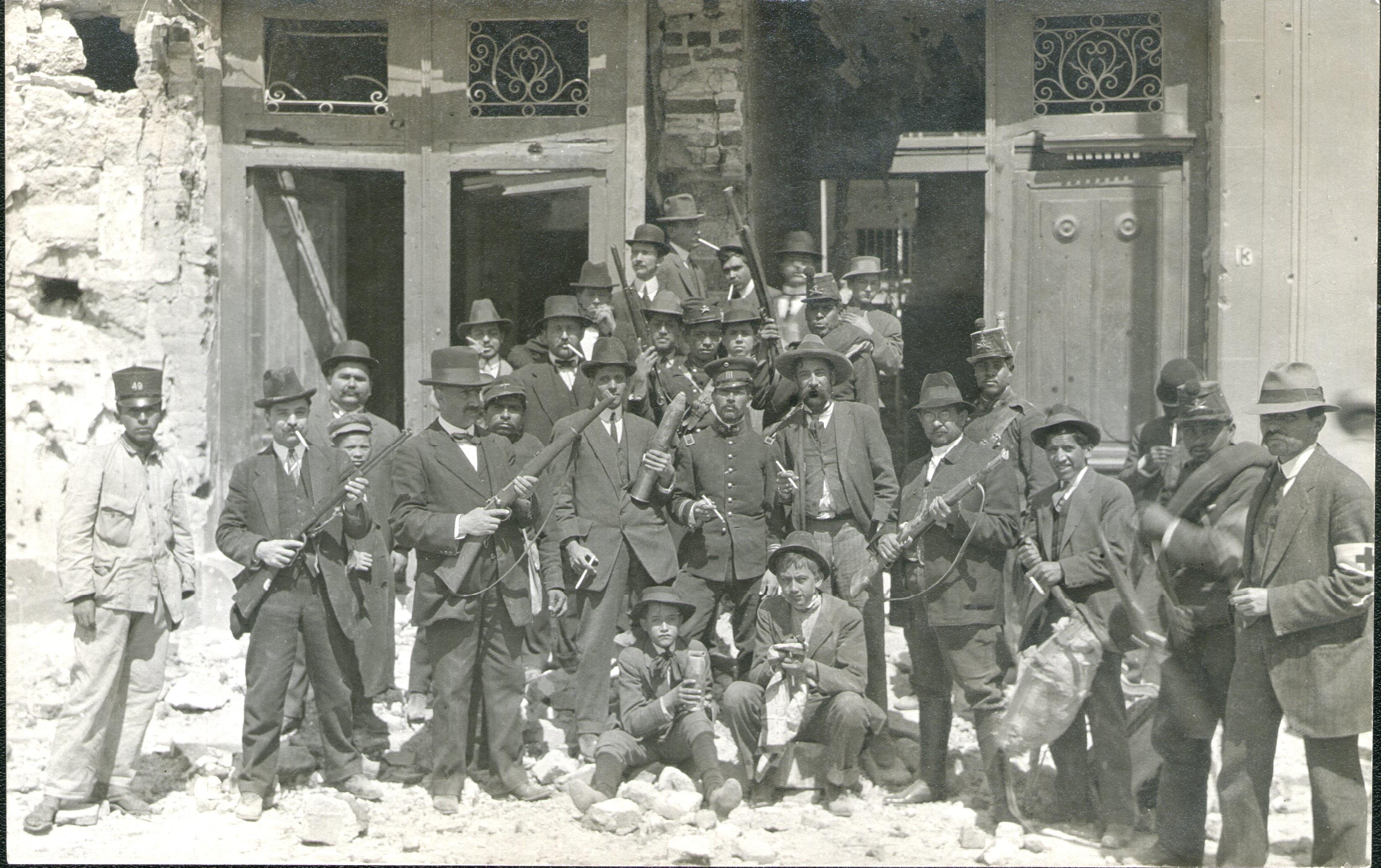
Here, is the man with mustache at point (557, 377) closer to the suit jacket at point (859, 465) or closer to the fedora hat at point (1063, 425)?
the suit jacket at point (859, 465)

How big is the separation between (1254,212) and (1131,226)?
2.36 feet

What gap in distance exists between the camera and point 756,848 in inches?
232

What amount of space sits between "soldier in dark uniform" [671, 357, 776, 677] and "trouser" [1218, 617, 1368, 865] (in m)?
2.25

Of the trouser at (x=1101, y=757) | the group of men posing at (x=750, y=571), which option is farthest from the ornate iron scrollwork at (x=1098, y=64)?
the trouser at (x=1101, y=757)

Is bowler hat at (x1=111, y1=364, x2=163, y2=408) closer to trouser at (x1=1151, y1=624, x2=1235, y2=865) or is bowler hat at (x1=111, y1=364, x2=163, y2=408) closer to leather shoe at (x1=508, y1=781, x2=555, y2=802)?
leather shoe at (x1=508, y1=781, x2=555, y2=802)

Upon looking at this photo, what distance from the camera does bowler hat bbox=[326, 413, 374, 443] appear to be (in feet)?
22.0

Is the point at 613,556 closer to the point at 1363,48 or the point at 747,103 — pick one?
the point at 747,103

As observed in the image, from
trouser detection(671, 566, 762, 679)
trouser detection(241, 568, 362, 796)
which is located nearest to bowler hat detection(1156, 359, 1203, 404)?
trouser detection(671, 566, 762, 679)

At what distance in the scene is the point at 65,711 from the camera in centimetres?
623

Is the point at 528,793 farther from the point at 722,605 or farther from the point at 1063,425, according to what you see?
the point at 1063,425

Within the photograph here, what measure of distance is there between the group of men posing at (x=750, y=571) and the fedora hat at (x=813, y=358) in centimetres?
3

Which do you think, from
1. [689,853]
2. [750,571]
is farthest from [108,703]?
[750,571]

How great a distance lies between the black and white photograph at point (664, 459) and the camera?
5980mm

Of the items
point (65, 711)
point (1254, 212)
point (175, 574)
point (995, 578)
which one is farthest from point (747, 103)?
point (65, 711)
